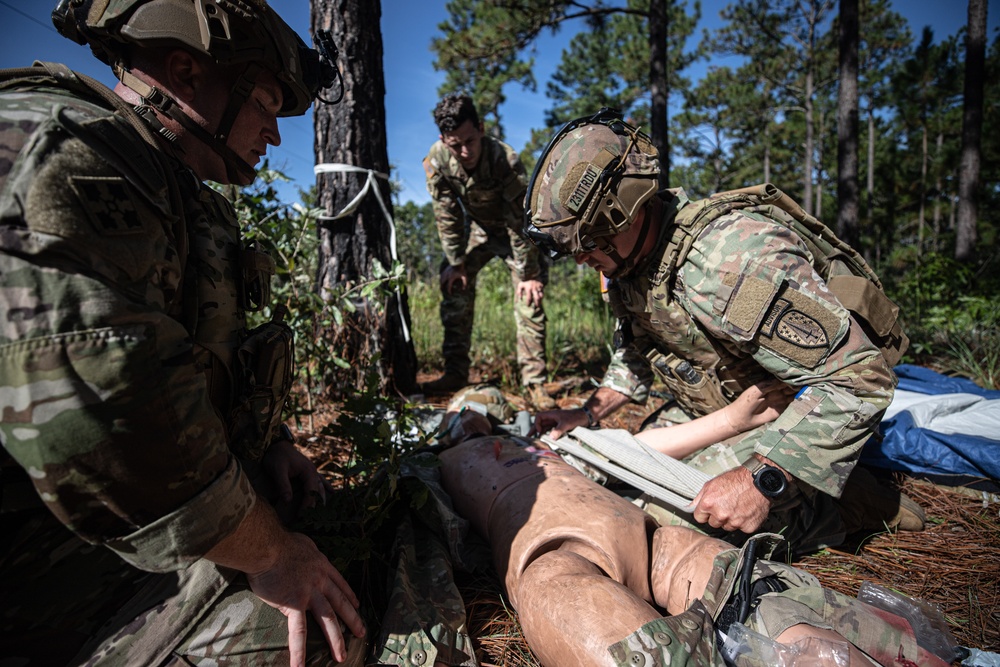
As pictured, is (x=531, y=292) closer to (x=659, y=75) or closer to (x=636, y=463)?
(x=636, y=463)

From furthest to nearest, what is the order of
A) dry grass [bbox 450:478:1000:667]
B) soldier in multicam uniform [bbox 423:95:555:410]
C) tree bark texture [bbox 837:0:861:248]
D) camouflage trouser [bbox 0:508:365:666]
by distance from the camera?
1. tree bark texture [bbox 837:0:861:248]
2. soldier in multicam uniform [bbox 423:95:555:410]
3. dry grass [bbox 450:478:1000:667]
4. camouflage trouser [bbox 0:508:365:666]

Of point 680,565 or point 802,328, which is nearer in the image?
point 680,565

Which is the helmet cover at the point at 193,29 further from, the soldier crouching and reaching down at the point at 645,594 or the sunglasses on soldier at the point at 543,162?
the soldier crouching and reaching down at the point at 645,594

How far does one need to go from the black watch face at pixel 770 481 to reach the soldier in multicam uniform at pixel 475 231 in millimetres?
2510

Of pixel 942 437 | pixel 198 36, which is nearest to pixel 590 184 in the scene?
pixel 198 36

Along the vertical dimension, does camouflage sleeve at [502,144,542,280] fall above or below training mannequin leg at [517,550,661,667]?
above

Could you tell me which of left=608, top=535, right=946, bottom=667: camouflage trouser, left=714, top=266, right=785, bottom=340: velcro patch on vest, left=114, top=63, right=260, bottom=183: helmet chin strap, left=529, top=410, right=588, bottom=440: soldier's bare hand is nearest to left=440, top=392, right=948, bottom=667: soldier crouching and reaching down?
left=608, top=535, right=946, bottom=667: camouflage trouser

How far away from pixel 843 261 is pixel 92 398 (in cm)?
266

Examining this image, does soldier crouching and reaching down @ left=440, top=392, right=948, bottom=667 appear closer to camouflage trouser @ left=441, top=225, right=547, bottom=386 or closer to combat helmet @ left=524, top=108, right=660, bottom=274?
combat helmet @ left=524, top=108, right=660, bottom=274

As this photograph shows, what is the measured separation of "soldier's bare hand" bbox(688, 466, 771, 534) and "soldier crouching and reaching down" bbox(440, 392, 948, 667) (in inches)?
5.1

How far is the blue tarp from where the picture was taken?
2502 mm

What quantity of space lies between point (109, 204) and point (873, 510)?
2.93 metres

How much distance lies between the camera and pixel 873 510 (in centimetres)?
228

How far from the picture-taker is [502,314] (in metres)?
6.14
